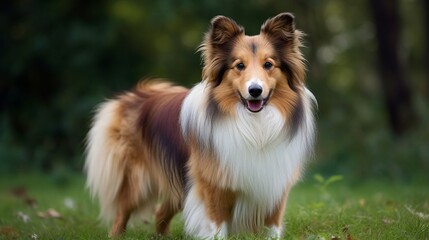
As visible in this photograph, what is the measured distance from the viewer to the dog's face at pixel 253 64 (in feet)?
18.3

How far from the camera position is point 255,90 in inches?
214

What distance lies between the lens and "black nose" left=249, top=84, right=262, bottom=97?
17.7ft

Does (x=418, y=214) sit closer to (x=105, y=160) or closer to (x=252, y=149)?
(x=252, y=149)

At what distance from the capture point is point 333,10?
24031mm

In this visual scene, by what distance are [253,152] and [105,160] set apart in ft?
6.42

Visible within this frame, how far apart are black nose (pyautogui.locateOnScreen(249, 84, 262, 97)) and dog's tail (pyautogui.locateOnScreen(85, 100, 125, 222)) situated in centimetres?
196

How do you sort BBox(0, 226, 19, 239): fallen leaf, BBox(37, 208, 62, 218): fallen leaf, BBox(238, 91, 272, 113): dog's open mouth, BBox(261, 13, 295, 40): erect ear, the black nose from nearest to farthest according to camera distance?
the black nose, BBox(238, 91, 272, 113): dog's open mouth, BBox(261, 13, 295, 40): erect ear, BBox(0, 226, 19, 239): fallen leaf, BBox(37, 208, 62, 218): fallen leaf

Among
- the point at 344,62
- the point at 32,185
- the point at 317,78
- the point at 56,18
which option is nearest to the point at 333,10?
the point at 344,62

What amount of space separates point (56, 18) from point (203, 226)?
10483 millimetres

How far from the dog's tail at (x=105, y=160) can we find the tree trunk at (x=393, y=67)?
8.45 metres

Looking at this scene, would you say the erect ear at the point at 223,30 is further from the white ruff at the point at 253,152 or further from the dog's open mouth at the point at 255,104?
the dog's open mouth at the point at 255,104

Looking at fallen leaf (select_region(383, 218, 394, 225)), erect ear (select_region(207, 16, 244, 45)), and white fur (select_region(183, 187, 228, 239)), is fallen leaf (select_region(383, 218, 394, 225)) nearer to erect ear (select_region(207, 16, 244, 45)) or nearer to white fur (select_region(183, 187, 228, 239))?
white fur (select_region(183, 187, 228, 239))

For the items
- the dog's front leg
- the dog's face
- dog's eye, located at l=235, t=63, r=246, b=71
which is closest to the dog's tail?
the dog's front leg

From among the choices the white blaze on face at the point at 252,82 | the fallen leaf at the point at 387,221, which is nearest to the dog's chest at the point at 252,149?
the white blaze on face at the point at 252,82
